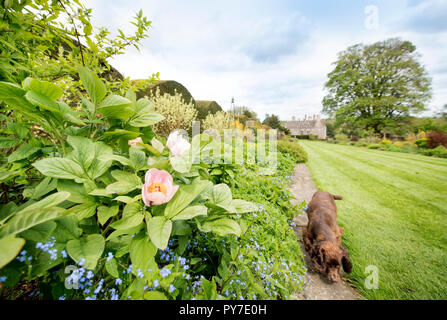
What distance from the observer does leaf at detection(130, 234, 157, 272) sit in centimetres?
63

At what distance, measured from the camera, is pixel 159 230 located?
59cm

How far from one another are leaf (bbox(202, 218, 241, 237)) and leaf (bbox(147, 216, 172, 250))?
0.65ft

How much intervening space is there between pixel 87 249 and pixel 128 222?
5.8 inches

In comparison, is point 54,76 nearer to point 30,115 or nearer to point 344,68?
point 30,115

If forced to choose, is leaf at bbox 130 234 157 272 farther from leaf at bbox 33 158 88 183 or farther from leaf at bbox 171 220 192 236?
leaf at bbox 33 158 88 183

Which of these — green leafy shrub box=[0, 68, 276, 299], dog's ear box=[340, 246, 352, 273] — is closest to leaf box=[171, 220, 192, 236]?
green leafy shrub box=[0, 68, 276, 299]

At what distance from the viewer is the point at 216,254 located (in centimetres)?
116

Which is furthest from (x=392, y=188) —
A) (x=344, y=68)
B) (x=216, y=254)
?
(x=344, y=68)

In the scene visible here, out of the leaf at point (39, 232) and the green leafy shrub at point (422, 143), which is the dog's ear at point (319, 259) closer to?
the leaf at point (39, 232)

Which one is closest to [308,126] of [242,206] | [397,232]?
[397,232]

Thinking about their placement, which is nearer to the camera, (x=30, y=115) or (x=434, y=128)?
(x=30, y=115)

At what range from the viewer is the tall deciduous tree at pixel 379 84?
71.8ft

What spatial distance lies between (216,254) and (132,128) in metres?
0.96

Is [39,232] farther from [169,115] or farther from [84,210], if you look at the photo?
[169,115]
